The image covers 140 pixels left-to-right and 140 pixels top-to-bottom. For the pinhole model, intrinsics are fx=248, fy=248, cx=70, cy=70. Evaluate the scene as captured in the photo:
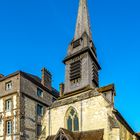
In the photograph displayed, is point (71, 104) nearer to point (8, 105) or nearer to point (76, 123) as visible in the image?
point (76, 123)

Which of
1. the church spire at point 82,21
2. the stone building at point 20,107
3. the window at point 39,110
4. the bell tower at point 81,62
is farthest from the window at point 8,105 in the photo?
the church spire at point 82,21

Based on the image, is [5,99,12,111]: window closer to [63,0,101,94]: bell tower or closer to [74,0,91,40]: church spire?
[63,0,101,94]: bell tower

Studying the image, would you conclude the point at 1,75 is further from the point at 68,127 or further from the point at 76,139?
the point at 76,139

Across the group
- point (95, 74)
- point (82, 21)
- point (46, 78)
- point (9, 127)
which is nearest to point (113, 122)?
point (95, 74)

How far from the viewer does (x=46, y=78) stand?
33250 mm

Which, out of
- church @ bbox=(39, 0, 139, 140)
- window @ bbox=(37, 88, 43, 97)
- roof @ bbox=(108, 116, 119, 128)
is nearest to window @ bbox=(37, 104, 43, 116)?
window @ bbox=(37, 88, 43, 97)

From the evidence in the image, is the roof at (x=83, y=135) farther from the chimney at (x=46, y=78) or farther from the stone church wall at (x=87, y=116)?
the chimney at (x=46, y=78)

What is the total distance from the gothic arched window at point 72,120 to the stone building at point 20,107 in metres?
7.30

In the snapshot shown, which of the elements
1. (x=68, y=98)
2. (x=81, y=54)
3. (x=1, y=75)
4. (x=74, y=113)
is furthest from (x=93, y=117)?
(x=1, y=75)

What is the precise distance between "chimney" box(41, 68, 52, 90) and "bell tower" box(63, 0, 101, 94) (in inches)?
318

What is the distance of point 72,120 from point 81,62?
5.62 metres

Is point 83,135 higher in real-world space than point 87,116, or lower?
lower

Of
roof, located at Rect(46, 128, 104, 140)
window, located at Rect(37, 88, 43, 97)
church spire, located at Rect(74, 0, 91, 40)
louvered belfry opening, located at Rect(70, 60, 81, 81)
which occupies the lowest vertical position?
roof, located at Rect(46, 128, 104, 140)

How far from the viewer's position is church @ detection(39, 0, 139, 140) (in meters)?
19.5
